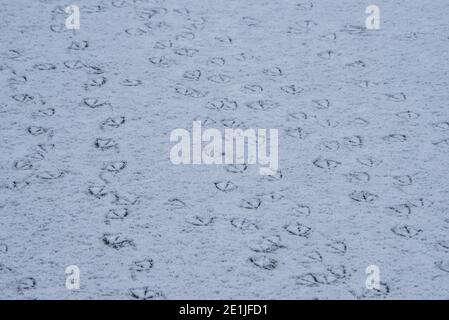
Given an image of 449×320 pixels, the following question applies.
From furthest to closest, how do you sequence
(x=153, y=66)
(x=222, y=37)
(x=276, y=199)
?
(x=222, y=37) < (x=153, y=66) < (x=276, y=199)

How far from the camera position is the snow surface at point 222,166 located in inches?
54.7

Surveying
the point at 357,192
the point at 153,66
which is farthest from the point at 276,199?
the point at 153,66

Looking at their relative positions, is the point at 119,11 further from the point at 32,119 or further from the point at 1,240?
the point at 1,240

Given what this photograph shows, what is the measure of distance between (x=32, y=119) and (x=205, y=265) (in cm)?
94

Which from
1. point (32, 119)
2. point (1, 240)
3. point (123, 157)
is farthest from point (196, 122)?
point (1, 240)

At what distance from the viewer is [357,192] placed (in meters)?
1.64

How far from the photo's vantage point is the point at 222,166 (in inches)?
68.3

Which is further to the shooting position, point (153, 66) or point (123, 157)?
point (153, 66)

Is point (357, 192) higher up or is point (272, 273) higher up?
point (357, 192)

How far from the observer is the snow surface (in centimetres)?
139

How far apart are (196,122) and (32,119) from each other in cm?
62
